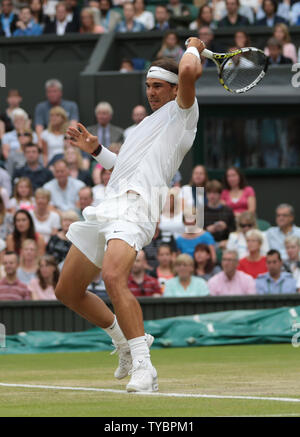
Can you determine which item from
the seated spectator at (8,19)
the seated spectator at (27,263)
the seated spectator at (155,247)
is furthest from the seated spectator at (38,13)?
the seated spectator at (27,263)

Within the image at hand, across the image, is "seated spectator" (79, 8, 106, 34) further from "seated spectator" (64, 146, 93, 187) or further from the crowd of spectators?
"seated spectator" (64, 146, 93, 187)

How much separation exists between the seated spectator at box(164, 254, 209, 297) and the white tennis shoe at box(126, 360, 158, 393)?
6.28 meters

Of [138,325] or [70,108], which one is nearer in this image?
[138,325]

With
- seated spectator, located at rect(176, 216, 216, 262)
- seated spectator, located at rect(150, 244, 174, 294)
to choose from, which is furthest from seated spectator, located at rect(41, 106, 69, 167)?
seated spectator, located at rect(150, 244, 174, 294)

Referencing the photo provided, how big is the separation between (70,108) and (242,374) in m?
10.3

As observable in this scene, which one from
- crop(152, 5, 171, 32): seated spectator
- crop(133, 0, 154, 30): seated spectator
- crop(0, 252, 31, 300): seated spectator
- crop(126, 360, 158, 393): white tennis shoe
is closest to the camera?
crop(126, 360, 158, 393): white tennis shoe

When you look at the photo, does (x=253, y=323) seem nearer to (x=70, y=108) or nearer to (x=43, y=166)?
(x=43, y=166)

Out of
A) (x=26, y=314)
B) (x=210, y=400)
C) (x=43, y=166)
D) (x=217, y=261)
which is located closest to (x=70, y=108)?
(x=43, y=166)

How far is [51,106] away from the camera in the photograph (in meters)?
18.1

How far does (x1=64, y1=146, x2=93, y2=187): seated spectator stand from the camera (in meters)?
16.4

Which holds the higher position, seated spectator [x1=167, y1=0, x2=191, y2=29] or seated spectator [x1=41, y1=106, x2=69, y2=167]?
seated spectator [x1=167, y1=0, x2=191, y2=29]

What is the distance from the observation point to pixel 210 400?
21.1 ft

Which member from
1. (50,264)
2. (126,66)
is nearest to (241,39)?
(126,66)
